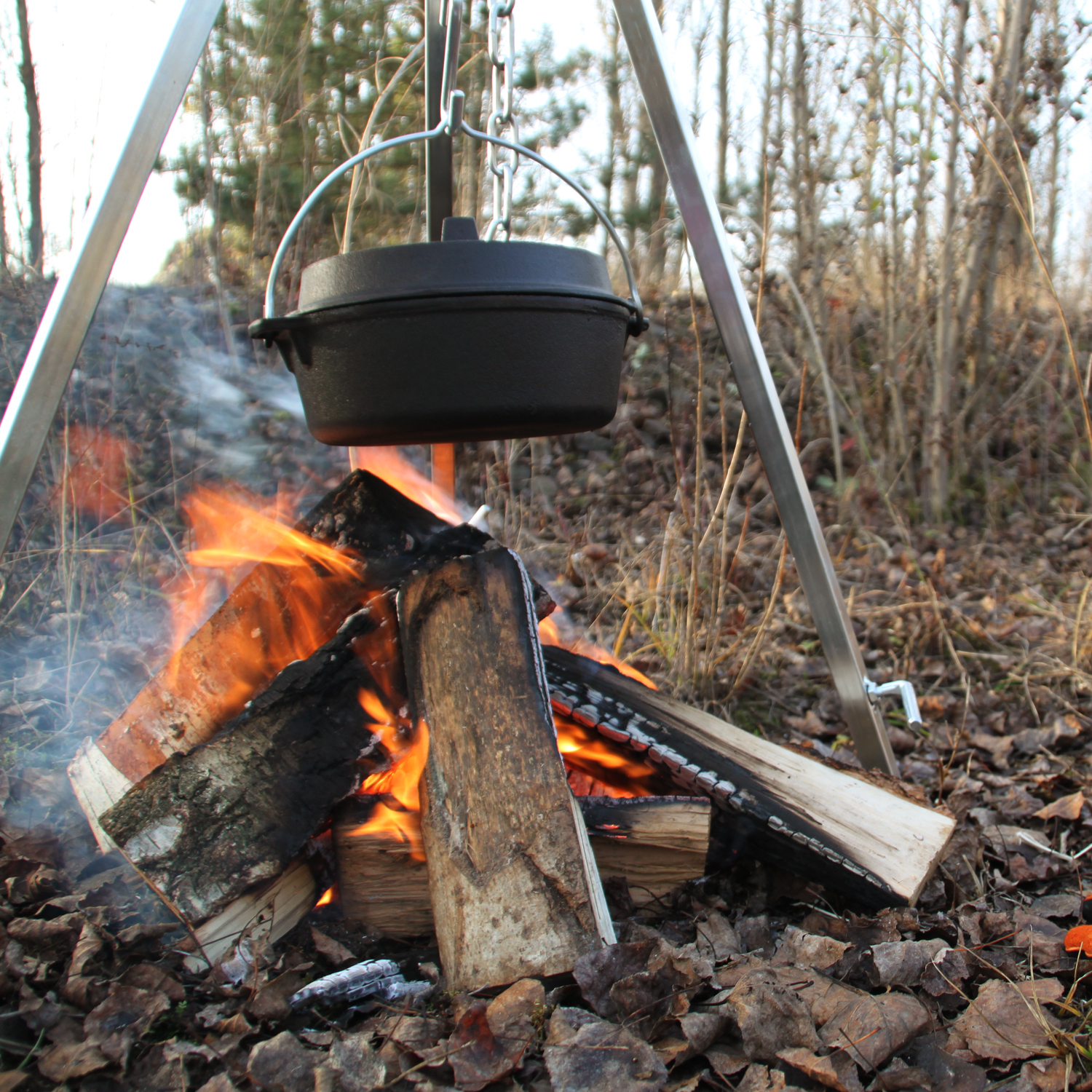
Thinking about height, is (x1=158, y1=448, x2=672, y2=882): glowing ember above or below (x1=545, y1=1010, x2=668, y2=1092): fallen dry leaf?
above

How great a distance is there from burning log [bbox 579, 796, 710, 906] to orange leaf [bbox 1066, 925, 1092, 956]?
22.1 inches

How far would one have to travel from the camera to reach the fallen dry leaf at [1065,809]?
1.81 metres

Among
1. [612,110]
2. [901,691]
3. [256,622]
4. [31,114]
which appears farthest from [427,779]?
[612,110]

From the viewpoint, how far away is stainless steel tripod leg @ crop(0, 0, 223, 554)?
1300mm

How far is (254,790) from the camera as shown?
1.39 m

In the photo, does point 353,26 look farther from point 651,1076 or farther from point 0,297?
point 651,1076

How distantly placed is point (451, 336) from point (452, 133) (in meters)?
0.46

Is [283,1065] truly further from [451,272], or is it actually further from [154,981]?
[451,272]

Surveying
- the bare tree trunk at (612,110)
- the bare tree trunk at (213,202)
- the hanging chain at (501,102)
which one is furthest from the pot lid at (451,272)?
the bare tree trunk at (612,110)

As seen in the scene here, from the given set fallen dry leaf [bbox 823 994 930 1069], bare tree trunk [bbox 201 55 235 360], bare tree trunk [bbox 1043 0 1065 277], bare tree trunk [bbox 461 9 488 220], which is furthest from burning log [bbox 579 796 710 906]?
bare tree trunk [bbox 201 55 235 360]

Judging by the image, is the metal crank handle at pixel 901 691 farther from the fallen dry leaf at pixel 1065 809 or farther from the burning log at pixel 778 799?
the fallen dry leaf at pixel 1065 809

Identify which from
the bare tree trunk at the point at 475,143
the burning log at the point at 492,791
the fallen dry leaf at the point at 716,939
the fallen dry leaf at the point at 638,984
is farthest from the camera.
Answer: the bare tree trunk at the point at 475,143

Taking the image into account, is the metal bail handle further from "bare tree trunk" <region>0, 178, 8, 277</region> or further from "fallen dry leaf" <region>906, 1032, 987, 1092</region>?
"bare tree trunk" <region>0, 178, 8, 277</region>

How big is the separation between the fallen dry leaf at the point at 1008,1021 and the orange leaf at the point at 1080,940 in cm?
10
